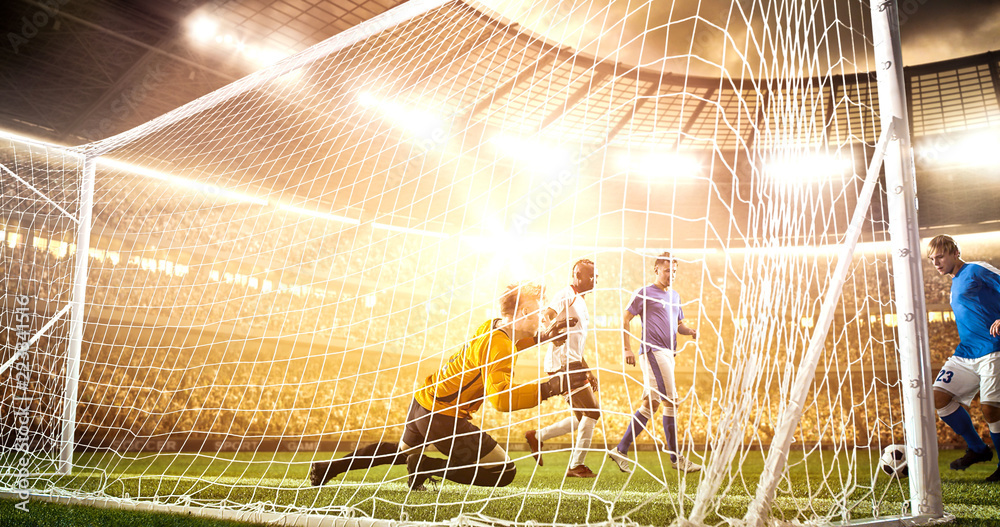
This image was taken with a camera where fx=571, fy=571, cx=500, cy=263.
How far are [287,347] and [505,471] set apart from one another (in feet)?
29.3

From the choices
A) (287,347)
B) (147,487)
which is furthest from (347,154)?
(147,487)

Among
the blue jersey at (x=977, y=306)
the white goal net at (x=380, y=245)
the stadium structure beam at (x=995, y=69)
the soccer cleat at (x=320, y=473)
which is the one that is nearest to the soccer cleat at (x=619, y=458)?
the white goal net at (x=380, y=245)

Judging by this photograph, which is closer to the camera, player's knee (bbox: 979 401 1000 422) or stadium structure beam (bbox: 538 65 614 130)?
player's knee (bbox: 979 401 1000 422)

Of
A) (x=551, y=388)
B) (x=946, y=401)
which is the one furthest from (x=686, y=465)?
(x=946, y=401)

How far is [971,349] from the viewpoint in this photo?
323 centimetres

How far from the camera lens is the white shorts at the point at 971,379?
10.3ft

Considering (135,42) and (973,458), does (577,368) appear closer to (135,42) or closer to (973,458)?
(973,458)

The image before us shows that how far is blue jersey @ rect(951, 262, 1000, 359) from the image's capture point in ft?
10.3

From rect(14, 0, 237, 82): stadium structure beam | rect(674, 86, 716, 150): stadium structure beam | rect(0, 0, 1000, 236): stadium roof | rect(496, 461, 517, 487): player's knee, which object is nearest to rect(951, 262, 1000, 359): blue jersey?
rect(496, 461, 517, 487): player's knee

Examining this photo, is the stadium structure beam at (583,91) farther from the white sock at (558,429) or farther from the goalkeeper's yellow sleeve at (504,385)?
the goalkeeper's yellow sleeve at (504,385)

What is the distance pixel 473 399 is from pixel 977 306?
9.38 feet

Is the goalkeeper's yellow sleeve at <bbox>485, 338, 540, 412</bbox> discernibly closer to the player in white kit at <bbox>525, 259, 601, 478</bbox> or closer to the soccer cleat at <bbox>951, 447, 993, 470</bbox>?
the player in white kit at <bbox>525, 259, 601, 478</bbox>

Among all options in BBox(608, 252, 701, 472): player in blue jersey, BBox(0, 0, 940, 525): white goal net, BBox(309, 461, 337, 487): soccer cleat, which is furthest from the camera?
BBox(0, 0, 940, 525): white goal net

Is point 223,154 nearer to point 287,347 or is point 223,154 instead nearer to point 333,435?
point 287,347
